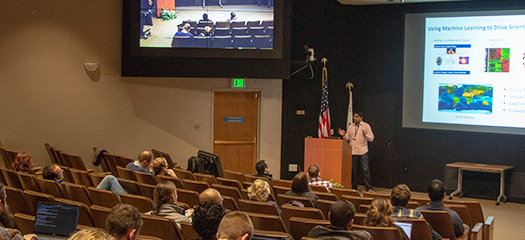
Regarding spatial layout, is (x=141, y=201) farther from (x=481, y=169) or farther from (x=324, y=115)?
(x=481, y=169)

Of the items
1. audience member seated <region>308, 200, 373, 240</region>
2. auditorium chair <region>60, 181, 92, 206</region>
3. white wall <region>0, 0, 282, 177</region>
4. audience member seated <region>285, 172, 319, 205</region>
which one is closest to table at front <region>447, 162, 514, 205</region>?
white wall <region>0, 0, 282, 177</region>

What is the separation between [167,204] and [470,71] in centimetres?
688

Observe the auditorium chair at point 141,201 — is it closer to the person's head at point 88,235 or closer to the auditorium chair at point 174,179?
the auditorium chair at point 174,179

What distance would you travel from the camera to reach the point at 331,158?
8.64 m

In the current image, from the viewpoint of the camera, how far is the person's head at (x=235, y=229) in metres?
2.46

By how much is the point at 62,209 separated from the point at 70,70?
5.40 m

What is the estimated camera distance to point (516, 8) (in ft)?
27.0

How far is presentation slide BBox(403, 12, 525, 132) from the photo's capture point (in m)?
8.34

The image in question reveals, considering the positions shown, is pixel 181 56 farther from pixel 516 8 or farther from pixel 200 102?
pixel 516 8

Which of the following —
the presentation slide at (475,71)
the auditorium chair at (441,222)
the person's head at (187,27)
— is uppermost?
the person's head at (187,27)

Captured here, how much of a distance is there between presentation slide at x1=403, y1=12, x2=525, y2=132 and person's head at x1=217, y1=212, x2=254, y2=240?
7.38 m

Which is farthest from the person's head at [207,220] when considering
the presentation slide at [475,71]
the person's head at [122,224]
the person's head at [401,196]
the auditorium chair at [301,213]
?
the presentation slide at [475,71]

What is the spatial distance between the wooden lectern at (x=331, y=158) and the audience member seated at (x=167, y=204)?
17.0 feet

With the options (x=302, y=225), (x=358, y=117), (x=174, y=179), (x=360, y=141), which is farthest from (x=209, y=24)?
(x=302, y=225)
